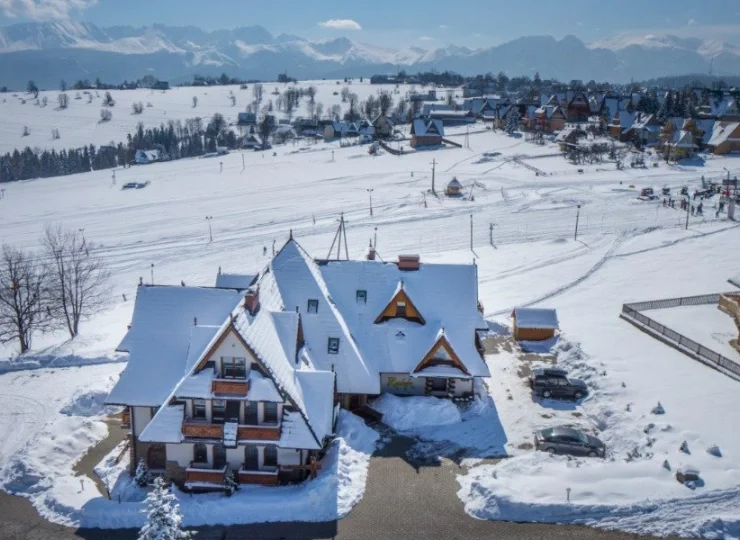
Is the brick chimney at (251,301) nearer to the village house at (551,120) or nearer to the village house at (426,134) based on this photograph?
the village house at (426,134)

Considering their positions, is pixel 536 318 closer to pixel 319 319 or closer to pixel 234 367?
pixel 319 319

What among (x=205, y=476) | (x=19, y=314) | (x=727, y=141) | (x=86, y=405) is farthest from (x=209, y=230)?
(x=727, y=141)

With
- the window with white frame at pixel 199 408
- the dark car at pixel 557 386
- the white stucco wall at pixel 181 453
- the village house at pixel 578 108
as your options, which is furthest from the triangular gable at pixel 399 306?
the village house at pixel 578 108

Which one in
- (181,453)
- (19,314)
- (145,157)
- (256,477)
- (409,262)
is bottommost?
(256,477)

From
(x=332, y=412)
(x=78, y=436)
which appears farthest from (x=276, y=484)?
(x=78, y=436)

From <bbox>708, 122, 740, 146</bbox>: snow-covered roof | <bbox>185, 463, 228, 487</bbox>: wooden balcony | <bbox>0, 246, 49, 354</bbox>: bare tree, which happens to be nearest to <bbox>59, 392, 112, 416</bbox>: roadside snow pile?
<bbox>185, 463, 228, 487</bbox>: wooden balcony
